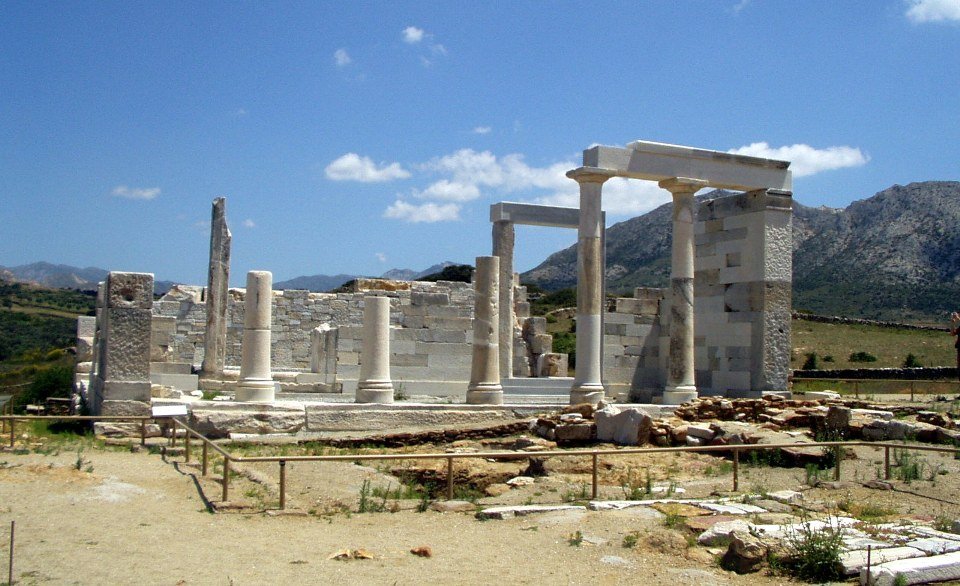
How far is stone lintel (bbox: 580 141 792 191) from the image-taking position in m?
20.4

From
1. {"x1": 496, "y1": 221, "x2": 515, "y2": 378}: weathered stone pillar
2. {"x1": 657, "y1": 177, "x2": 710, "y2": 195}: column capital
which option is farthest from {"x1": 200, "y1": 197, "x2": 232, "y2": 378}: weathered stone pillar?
{"x1": 657, "y1": 177, "x2": 710, "y2": 195}: column capital

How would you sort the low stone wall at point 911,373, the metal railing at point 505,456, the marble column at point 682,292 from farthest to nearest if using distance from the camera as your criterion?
the low stone wall at point 911,373
the marble column at point 682,292
the metal railing at point 505,456

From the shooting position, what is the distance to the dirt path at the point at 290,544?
8.25 meters

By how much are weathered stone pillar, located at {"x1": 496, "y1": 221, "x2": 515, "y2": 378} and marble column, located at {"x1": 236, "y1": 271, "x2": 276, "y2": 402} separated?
855 cm

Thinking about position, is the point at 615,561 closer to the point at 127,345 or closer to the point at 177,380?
the point at 127,345

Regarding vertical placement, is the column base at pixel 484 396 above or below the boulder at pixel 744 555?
above

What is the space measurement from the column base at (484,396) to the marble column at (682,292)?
400 cm

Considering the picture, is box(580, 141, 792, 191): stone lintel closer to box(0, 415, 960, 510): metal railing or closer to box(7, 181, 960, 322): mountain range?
box(0, 415, 960, 510): metal railing

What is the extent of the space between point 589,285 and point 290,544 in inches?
474

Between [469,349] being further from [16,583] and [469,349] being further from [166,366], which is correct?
[16,583]

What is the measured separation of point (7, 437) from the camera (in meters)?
15.0

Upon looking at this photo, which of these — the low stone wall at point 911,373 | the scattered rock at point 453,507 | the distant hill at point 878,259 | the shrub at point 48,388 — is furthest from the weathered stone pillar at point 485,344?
the distant hill at point 878,259

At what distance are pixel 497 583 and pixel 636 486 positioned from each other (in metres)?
4.44

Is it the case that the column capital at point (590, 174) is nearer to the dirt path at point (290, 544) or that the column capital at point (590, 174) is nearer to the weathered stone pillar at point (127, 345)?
the weathered stone pillar at point (127, 345)
